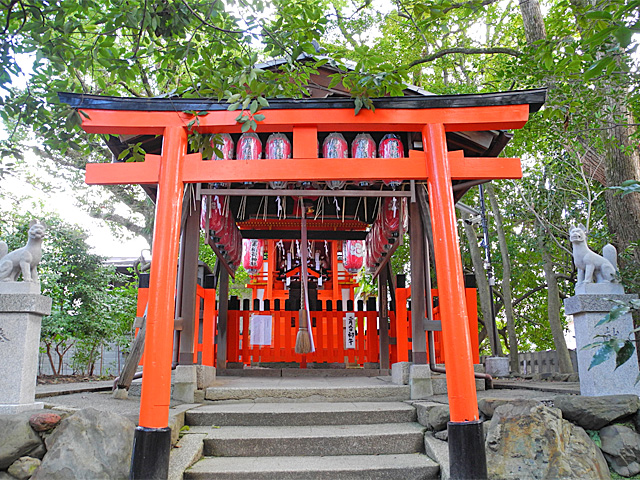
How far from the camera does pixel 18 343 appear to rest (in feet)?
14.5

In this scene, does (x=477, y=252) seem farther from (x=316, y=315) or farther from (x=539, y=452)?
(x=539, y=452)

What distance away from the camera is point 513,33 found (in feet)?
48.6

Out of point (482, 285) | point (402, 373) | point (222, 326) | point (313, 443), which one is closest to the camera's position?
point (313, 443)

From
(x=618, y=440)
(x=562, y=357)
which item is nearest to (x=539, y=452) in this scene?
(x=618, y=440)

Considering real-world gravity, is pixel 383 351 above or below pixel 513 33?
below

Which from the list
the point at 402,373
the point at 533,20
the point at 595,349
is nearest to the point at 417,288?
the point at 402,373

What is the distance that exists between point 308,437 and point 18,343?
113 inches

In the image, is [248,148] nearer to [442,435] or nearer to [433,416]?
[433,416]

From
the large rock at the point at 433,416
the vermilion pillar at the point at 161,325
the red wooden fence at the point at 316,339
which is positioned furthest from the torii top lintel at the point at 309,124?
the red wooden fence at the point at 316,339

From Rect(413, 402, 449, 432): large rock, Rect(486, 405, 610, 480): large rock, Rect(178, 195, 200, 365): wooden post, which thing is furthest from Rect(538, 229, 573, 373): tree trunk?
Rect(178, 195, 200, 365): wooden post

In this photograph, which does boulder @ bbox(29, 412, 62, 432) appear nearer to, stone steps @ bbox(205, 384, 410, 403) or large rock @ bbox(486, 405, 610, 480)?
stone steps @ bbox(205, 384, 410, 403)

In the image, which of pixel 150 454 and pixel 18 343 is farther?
pixel 18 343

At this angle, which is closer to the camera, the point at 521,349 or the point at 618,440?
the point at 618,440

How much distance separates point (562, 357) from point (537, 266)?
17.6ft
